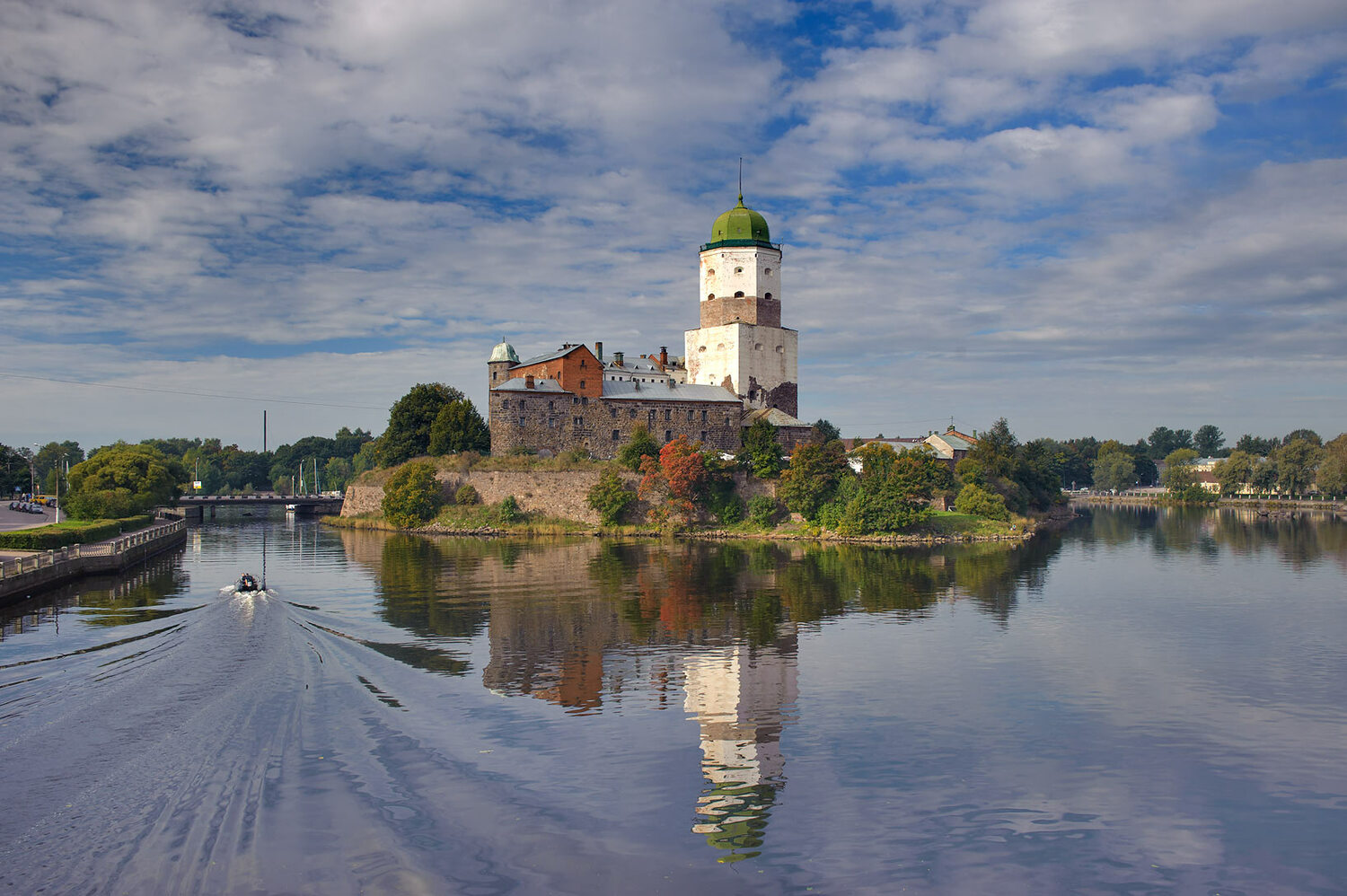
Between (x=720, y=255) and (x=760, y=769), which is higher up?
(x=720, y=255)

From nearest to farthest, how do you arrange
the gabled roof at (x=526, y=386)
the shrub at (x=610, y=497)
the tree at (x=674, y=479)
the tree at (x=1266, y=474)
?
the tree at (x=674, y=479) < the shrub at (x=610, y=497) < the gabled roof at (x=526, y=386) < the tree at (x=1266, y=474)

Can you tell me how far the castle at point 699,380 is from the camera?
56562mm

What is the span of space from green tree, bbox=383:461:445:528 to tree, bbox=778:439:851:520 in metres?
22.1

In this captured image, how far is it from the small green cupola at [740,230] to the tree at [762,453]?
14.4 meters

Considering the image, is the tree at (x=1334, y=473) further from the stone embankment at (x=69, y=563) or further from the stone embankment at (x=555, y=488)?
the stone embankment at (x=69, y=563)

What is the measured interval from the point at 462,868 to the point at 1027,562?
35264mm

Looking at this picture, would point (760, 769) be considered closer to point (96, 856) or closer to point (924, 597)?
point (96, 856)

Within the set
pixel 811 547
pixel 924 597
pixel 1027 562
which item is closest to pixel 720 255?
pixel 811 547

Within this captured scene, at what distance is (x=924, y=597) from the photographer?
28.7 m

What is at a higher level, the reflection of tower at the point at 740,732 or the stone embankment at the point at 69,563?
the stone embankment at the point at 69,563

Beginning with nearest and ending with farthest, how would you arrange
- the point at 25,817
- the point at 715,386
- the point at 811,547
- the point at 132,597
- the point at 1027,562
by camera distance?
the point at 25,817 < the point at 132,597 < the point at 1027,562 < the point at 811,547 < the point at 715,386

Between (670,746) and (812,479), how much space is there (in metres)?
39.1

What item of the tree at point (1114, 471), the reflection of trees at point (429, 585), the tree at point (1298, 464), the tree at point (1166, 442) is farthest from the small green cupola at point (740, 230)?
the tree at point (1166, 442)

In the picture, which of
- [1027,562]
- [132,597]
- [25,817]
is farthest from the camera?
[1027,562]
